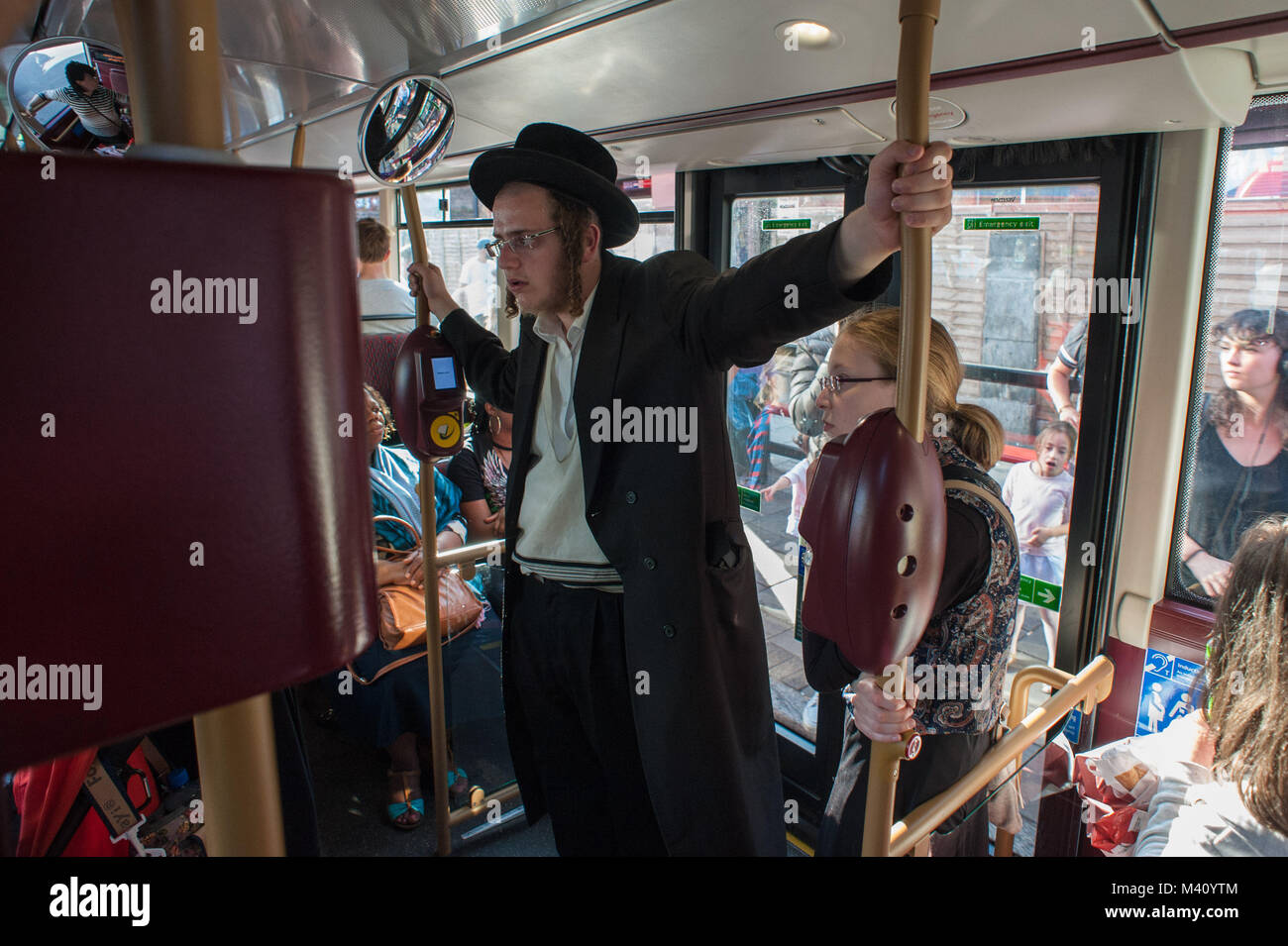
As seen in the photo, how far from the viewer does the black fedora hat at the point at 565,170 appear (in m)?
1.92

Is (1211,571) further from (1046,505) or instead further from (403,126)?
(403,126)

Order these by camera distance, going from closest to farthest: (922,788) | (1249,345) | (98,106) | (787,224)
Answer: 1. (98,106)
2. (922,788)
3. (1249,345)
4. (787,224)

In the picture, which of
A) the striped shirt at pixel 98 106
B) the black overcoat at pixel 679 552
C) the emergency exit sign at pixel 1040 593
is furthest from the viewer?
the emergency exit sign at pixel 1040 593

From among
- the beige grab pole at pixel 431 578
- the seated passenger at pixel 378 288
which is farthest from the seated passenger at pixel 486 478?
the beige grab pole at pixel 431 578

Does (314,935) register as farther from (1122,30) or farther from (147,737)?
(147,737)

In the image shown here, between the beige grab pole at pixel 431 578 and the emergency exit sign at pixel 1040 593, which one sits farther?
the emergency exit sign at pixel 1040 593

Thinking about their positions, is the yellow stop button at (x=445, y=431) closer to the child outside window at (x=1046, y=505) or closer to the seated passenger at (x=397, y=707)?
the seated passenger at (x=397, y=707)

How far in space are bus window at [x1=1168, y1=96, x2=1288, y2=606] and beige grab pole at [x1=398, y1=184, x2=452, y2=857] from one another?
2110mm

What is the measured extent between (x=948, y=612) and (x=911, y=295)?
116 centimetres

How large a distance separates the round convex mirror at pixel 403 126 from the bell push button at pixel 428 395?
1.62 ft

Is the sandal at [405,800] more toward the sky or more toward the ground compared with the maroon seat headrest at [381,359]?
more toward the ground

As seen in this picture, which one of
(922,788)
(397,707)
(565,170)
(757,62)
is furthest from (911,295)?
(397,707)

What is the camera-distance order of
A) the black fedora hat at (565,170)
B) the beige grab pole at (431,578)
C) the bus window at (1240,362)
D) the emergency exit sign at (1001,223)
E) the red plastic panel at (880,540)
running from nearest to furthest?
the red plastic panel at (880,540)
the black fedora hat at (565,170)
the bus window at (1240,362)
the beige grab pole at (431,578)
the emergency exit sign at (1001,223)

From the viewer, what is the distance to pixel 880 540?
2.62ft
